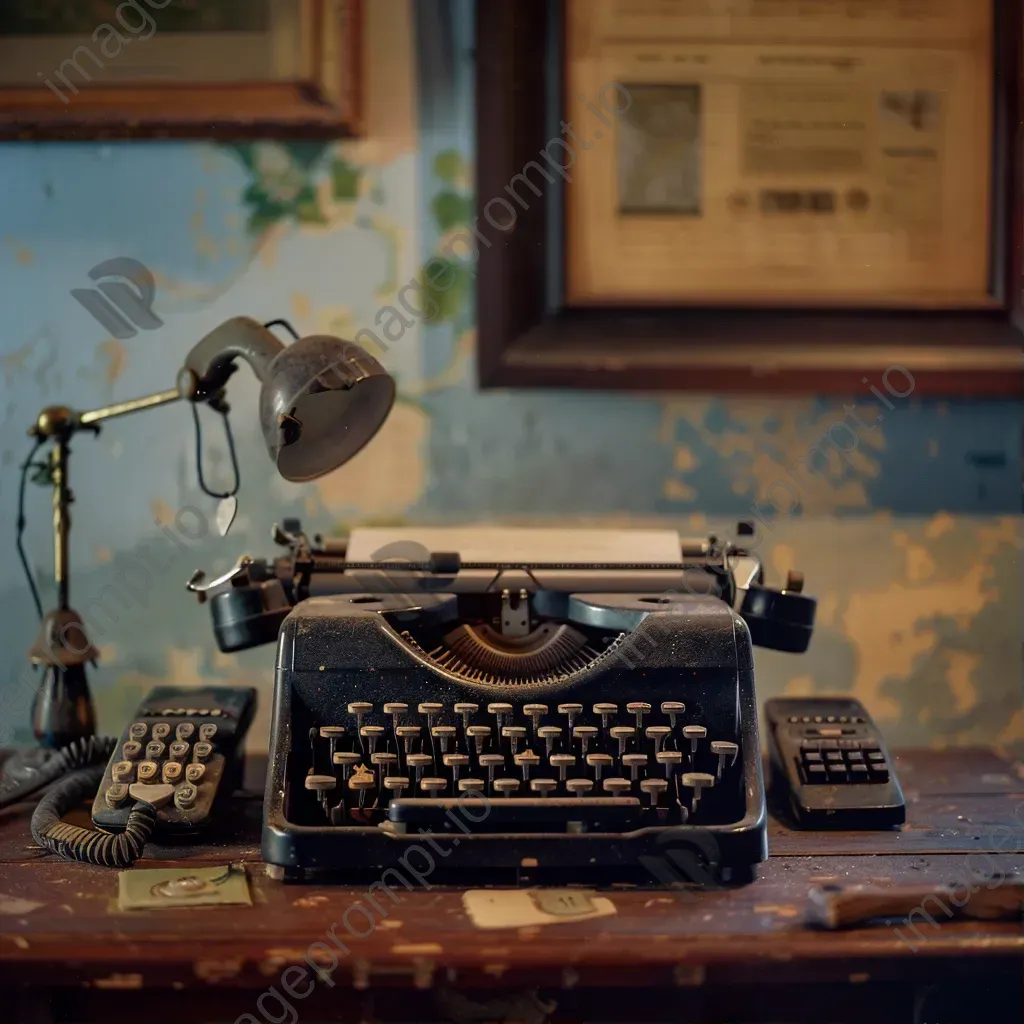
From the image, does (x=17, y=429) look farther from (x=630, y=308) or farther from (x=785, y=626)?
(x=785, y=626)

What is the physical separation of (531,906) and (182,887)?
0.36m

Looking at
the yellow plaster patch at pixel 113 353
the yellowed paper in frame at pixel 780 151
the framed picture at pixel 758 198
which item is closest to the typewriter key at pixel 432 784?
the framed picture at pixel 758 198

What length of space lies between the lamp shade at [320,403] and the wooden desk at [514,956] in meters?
0.46

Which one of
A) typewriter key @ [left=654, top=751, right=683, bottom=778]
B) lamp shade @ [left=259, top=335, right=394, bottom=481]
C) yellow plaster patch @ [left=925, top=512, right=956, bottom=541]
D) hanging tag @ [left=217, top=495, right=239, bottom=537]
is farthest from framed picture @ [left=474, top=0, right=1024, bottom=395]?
typewriter key @ [left=654, top=751, right=683, bottom=778]

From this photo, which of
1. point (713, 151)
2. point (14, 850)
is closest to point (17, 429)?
point (14, 850)

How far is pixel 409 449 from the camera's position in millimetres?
1700

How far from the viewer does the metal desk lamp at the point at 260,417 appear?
120 cm

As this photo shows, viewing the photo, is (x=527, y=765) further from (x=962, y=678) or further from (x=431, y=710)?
(x=962, y=678)

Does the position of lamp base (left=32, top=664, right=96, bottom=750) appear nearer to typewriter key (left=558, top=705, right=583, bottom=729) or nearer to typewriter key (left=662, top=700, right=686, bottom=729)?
typewriter key (left=558, top=705, right=583, bottom=729)

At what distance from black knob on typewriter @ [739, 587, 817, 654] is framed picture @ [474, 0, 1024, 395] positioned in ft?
1.45

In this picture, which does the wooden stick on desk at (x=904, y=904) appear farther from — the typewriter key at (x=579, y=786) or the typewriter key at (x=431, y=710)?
the typewriter key at (x=431, y=710)

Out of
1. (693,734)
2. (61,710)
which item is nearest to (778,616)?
(693,734)

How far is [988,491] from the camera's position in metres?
1.70

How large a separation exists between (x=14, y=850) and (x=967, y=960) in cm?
101
